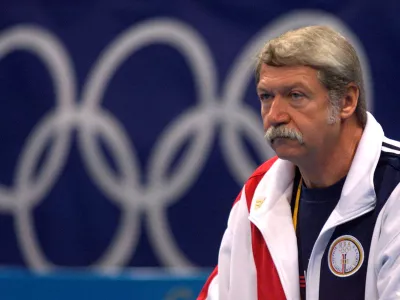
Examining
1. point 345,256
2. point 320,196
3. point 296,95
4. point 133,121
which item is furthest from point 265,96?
point 133,121

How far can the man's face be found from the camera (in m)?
2.32

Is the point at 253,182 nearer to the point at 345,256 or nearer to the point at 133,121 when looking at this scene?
the point at 345,256

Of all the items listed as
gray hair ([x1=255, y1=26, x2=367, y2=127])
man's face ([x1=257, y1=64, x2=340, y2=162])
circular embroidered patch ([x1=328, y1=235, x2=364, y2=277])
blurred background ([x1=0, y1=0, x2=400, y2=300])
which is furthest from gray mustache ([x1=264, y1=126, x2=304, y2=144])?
blurred background ([x1=0, y1=0, x2=400, y2=300])

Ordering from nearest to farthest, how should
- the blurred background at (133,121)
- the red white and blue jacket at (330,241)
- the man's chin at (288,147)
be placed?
the red white and blue jacket at (330,241)
the man's chin at (288,147)
the blurred background at (133,121)

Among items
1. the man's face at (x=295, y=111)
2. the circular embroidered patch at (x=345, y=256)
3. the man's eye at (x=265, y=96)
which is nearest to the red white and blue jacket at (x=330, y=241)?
the circular embroidered patch at (x=345, y=256)

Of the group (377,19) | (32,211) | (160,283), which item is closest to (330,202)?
(160,283)

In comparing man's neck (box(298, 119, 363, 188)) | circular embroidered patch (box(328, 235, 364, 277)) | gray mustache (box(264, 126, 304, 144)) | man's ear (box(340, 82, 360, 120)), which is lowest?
circular embroidered patch (box(328, 235, 364, 277))

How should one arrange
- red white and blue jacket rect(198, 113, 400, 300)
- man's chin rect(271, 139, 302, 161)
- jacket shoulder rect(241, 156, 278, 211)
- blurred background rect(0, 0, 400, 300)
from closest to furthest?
red white and blue jacket rect(198, 113, 400, 300) → man's chin rect(271, 139, 302, 161) → jacket shoulder rect(241, 156, 278, 211) → blurred background rect(0, 0, 400, 300)

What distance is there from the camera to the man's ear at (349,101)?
238cm

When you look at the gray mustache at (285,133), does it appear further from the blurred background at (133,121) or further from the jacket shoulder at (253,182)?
the blurred background at (133,121)

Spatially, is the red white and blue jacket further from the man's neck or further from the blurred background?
the blurred background

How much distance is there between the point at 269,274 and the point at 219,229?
2756 millimetres

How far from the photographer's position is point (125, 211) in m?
5.33

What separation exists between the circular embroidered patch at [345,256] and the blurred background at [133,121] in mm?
2722
